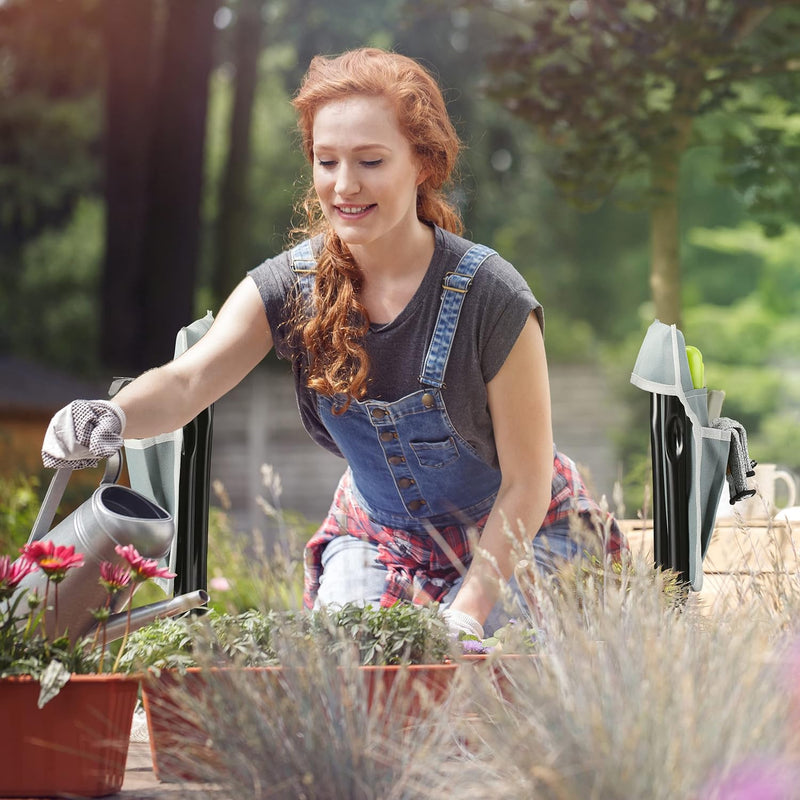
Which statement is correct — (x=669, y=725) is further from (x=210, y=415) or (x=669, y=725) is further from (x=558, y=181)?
(x=558, y=181)

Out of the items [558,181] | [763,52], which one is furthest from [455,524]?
[763,52]

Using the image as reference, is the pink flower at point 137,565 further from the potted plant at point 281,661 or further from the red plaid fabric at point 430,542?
the red plaid fabric at point 430,542

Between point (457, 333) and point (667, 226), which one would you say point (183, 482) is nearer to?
point (457, 333)

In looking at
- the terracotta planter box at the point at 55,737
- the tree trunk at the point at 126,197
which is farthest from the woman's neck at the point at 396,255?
the tree trunk at the point at 126,197

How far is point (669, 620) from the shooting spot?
4.62 feet

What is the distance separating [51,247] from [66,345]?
4.17 ft

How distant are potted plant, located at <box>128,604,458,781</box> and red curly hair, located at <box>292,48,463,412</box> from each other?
626 millimetres

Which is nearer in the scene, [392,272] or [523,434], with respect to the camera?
[523,434]

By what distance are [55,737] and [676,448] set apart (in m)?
1.23

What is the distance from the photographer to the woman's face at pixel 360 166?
6.62ft

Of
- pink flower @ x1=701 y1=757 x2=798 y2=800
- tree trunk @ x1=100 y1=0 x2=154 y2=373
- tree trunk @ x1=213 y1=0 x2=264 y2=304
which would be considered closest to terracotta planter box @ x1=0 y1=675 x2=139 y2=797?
pink flower @ x1=701 y1=757 x2=798 y2=800

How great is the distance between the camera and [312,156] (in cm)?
217

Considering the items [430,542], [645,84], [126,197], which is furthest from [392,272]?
[126,197]

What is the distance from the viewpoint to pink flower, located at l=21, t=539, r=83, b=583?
4.59 feet
